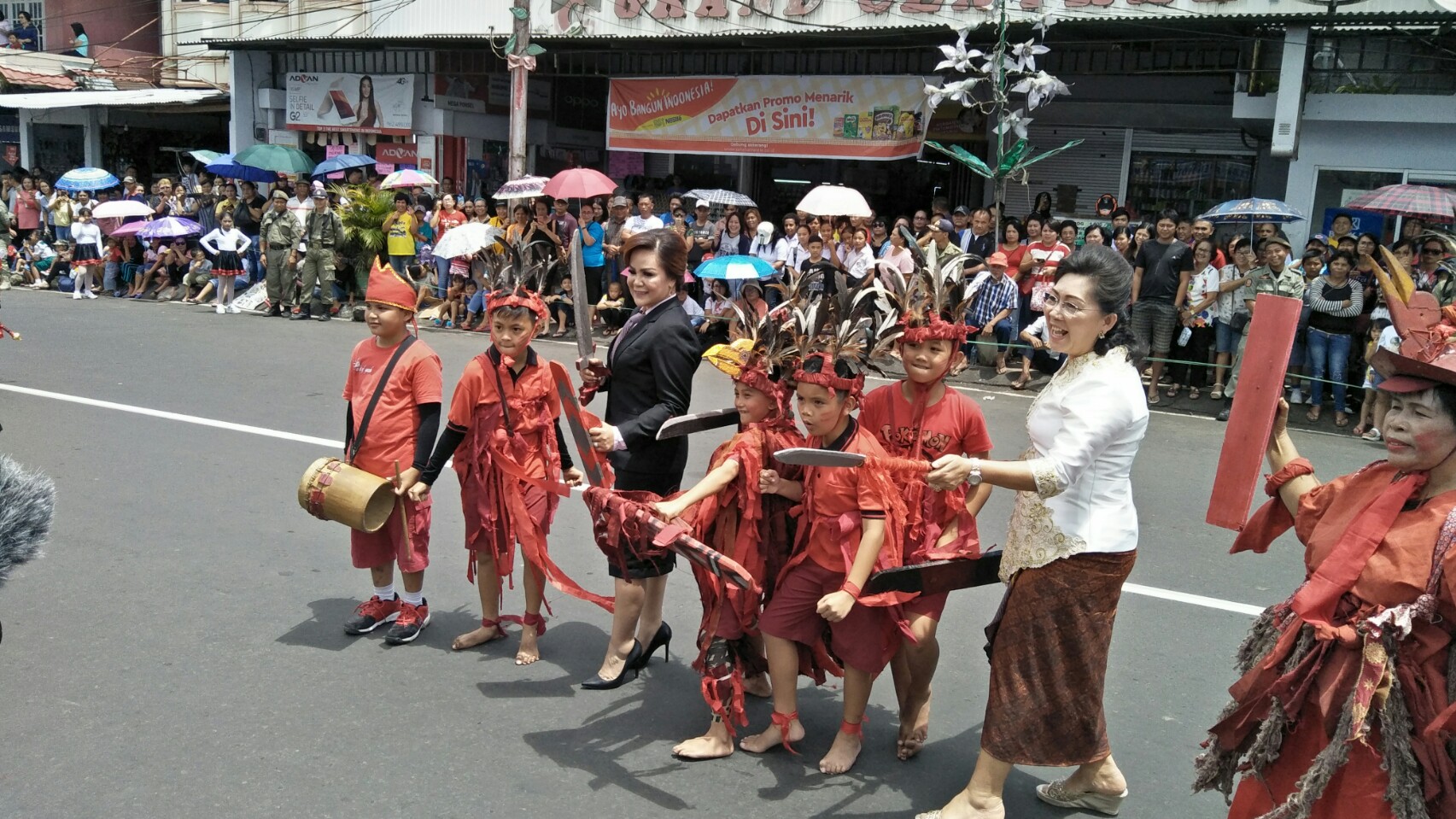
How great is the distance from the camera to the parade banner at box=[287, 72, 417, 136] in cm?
2117

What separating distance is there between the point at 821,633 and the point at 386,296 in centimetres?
239

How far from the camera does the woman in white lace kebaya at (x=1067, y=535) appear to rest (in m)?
3.28

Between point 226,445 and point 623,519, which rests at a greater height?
point 623,519

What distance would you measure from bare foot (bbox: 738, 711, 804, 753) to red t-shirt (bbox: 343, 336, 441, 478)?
6.42ft

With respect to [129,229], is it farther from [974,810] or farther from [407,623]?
[974,810]

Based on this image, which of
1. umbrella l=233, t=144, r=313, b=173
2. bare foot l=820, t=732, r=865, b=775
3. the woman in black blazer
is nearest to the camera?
bare foot l=820, t=732, r=865, b=775

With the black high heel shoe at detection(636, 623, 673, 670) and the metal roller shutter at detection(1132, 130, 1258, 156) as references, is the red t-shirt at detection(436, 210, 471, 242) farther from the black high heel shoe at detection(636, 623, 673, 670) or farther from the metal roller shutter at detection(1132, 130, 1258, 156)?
the black high heel shoe at detection(636, 623, 673, 670)

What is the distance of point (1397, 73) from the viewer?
13.0 m

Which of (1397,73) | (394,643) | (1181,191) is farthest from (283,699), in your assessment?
(1181,191)

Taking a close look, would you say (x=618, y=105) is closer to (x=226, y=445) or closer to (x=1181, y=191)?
(x=1181, y=191)

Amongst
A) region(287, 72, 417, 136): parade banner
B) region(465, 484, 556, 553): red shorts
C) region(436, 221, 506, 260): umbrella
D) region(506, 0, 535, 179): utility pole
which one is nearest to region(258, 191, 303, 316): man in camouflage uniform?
region(506, 0, 535, 179): utility pole

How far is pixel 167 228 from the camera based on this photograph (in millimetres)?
17406

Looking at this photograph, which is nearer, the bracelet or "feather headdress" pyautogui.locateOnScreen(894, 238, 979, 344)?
the bracelet

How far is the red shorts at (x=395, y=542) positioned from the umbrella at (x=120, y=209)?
1574 centimetres
